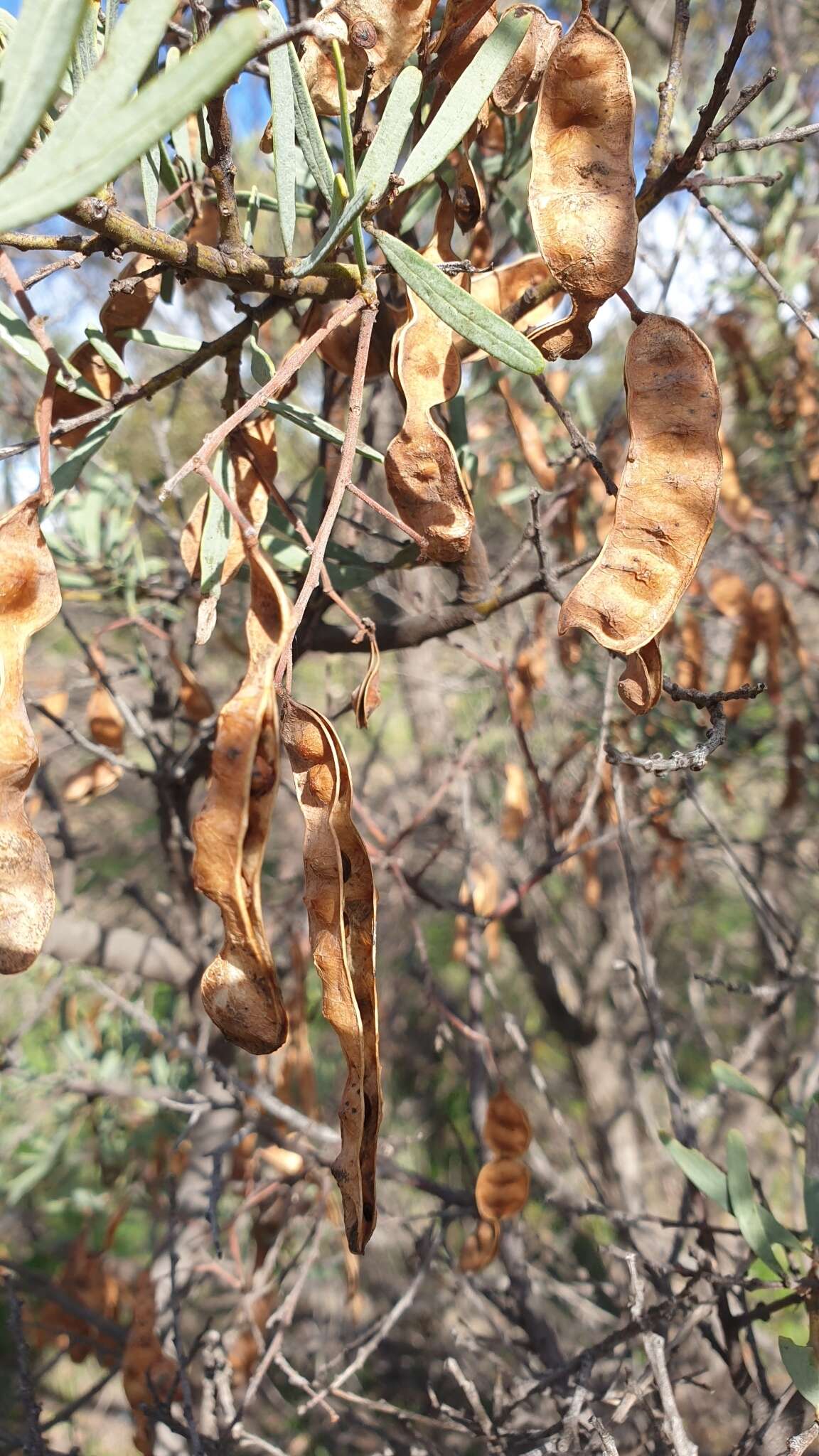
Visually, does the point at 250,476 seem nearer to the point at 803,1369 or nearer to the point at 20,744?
the point at 20,744

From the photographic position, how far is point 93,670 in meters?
1.21

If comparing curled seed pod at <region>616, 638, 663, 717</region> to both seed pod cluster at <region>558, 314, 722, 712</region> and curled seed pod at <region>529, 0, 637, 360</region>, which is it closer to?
seed pod cluster at <region>558, 314, 722, 712</region>

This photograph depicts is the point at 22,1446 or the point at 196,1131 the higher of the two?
the point at 22,1446

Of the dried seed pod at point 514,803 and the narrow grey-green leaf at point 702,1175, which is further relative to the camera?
the dried seed pod at point 514,803

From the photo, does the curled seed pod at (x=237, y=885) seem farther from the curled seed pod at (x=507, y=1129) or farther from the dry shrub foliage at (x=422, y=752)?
the curled seed pod at (x=507, y=1129)

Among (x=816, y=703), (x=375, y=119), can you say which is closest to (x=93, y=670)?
(x=375, y=119)

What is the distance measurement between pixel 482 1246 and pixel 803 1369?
462 mm

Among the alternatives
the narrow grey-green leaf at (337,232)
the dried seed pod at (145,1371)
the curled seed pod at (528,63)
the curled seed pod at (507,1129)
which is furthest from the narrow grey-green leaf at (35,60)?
the dried seed pod at (145,1371)

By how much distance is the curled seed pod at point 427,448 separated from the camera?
54cm

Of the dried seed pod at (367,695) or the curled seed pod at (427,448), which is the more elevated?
the curled seed pod at (427,448)

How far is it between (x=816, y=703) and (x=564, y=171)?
4.75 feet

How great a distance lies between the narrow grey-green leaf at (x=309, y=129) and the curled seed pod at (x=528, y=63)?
0.53 ft

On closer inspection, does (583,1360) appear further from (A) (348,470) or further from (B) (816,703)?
(B) (816,703)

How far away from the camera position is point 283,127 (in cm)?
56
